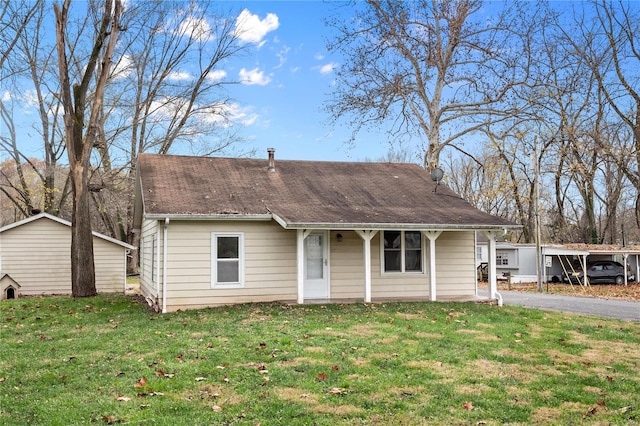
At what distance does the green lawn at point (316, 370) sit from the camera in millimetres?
5168

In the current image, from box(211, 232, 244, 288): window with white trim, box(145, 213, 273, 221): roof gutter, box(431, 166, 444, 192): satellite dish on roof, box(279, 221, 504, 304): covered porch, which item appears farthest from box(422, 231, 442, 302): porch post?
box(211, 232, 244, 288): window with white trim

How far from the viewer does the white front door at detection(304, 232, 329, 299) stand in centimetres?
1370

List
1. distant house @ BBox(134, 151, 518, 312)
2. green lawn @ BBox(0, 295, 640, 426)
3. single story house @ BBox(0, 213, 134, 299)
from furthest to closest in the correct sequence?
1. single story house @ BBox(0, 213, 134, 299)
2. distant house @ BBox(134, 151, 518, 312)
3. green lawn @ BBox(0, 295, 640, 426)

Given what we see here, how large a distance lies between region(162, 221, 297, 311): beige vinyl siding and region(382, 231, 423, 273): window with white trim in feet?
8.86

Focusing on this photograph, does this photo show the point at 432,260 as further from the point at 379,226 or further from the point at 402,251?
the point at 379,226

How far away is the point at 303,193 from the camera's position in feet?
48.8

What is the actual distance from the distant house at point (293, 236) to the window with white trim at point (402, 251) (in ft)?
0.09

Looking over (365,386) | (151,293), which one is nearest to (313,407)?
(365,386)

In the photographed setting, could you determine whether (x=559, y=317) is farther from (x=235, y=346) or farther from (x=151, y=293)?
(x=151, y=293)

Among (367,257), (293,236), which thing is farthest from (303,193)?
(367,257)

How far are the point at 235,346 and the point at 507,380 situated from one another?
3923 millimetres

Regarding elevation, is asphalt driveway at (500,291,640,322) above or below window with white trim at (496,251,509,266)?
below

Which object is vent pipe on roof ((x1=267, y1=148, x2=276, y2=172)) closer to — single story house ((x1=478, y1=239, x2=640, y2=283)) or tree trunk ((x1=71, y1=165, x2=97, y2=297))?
tree trunk ((x1=71, y1=165, x2=97, y2=297))

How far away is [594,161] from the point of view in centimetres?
3447
